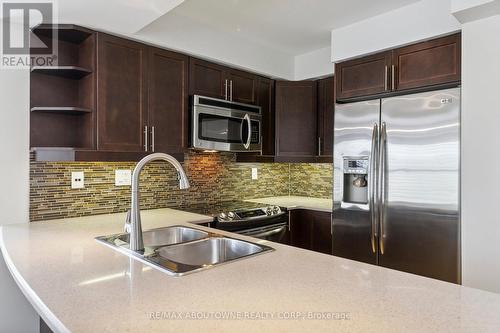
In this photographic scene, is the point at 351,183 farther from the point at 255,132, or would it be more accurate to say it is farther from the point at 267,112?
the point at 267,112

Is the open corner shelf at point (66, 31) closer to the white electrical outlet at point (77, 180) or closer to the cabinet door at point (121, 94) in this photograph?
the cabinet door at point (121, 94)

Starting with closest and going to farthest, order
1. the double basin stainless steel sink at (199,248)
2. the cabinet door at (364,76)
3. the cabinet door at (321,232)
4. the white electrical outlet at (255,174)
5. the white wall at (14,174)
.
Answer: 1. the double basin stainless steel sink at (199,248)
2. the white wall at (14,174)
3. the cabinet door at (364,76)
4. the cabinet door at (321,232)
5. the white electrical outlet at (255,174)

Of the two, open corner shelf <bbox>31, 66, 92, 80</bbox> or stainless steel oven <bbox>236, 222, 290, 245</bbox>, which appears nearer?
open corner shelf <bbox>31, 66, 92, 80</bbox>

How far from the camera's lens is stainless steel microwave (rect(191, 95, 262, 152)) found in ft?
8.96

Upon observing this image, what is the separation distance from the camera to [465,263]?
7.04 ft

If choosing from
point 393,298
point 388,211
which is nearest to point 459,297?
point 393,298

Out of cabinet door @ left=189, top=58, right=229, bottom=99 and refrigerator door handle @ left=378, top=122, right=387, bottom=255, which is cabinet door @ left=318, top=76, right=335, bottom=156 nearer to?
refrigerator door handle @ left=378, top=122, right=387, bottom=255

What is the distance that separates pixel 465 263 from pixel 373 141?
1006 millimetres

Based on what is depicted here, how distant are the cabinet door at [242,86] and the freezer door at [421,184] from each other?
1202 mm

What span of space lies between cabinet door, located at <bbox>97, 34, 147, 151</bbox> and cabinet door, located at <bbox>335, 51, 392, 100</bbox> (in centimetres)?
159

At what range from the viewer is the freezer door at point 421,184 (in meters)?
2.28

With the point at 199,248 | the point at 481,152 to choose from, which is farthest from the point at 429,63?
the point at 199,248

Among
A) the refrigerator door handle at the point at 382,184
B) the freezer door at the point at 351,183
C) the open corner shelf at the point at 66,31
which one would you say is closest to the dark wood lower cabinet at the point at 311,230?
the freezer door at the point at 351,183

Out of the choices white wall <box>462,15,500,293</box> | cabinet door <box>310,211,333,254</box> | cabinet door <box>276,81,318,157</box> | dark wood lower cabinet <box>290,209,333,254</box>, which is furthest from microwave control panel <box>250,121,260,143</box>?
white wall <box>462,15,500,293</box>
